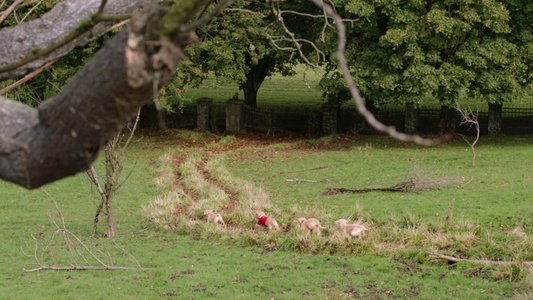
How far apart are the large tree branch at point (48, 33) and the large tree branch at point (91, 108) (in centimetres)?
92

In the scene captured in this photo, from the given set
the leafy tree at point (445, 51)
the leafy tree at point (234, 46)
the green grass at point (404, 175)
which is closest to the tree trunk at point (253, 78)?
the leafy tree at point (234, 46)

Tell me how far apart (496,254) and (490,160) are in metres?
12.1

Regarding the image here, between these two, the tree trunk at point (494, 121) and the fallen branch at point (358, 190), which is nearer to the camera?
the fallen branch at point (358, 190)

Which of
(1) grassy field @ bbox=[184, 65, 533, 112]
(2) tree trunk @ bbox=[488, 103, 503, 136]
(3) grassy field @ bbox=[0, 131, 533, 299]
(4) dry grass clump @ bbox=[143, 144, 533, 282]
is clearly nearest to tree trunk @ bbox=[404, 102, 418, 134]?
(2) tree trunk @ bbox=[488, 103, 503, 136]

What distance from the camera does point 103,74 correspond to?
2.48 metres

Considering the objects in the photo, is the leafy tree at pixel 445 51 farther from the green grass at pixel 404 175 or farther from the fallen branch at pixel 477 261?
the fallen branch at pixel 477 261

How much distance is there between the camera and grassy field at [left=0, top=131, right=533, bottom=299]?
11961 millimetres

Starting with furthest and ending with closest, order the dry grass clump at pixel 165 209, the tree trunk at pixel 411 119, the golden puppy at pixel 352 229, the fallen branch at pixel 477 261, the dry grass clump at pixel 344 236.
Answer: the tree trunk at pixel 411 119 → the dry grass clump at pixel 165 209 → the golden puppy at pixel 352 229 → the dry grass clump at pixel 344 236 → the fallen branch at pixel 477 261

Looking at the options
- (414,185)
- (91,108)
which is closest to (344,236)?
(414,185)

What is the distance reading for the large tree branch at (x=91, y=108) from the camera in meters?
2.43

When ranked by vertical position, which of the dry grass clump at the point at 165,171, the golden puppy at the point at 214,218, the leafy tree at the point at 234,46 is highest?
the leafy tree at the point at 234,46

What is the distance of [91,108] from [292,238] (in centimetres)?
1210

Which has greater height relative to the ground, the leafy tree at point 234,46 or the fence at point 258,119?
the leafy tree at point 234,46

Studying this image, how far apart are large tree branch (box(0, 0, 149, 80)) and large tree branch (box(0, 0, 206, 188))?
0.92m
